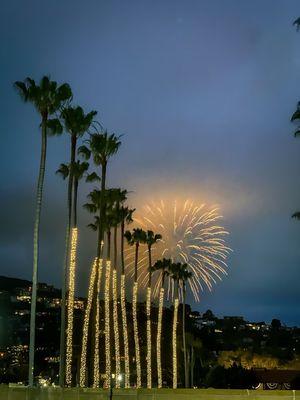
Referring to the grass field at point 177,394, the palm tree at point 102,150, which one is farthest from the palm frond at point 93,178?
the grass field at point 177,394

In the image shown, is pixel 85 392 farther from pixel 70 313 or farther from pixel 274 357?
pixel 274 357

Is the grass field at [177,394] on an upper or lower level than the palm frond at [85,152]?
lower

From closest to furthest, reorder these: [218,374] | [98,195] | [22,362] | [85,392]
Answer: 1. [85,392]
2. [98,195]
3. [218,374]
4. [22,362]

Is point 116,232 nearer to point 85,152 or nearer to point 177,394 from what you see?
point 85,152

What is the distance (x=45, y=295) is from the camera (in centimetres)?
18888

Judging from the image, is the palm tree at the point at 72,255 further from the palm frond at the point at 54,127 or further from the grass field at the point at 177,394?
the grass field at the point at 177,394

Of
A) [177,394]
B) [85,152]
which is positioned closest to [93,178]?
[85,152]

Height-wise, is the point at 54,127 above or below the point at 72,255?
above

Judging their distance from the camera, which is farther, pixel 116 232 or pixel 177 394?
pixel 116 232

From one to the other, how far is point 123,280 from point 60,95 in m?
30.0

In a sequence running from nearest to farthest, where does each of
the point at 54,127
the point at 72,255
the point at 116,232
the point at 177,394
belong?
the point at 177,394 → the point at 54,127 → the point at 72,255 → the point at 116,232

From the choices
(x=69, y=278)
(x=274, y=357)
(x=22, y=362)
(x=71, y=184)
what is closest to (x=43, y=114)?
(x=71, y=184)

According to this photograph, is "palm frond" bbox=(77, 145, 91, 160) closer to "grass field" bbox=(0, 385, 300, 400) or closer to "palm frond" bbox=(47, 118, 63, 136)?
"palm frond" bbox=(47, 118, 63, 136)

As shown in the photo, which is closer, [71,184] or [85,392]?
[85,392]
